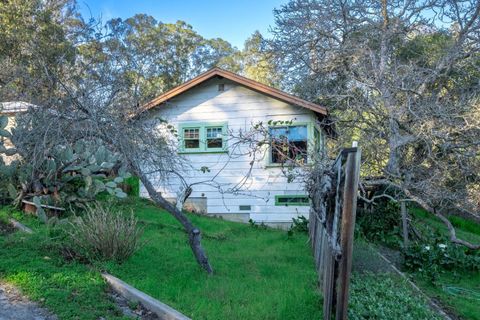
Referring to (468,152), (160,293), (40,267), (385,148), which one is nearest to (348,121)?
(385,148)

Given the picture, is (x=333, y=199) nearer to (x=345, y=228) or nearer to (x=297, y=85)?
(x=345, y=228)

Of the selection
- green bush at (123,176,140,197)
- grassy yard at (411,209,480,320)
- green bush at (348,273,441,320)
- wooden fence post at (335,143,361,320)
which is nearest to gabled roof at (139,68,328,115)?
green bush at (123,176,140,197)

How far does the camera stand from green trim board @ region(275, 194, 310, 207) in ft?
39.1

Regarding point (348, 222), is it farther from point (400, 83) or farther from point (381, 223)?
point (381, 223)

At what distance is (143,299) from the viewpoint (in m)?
4.53

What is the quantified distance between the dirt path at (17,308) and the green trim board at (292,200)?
8.33 m

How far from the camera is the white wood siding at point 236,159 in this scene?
1209cm

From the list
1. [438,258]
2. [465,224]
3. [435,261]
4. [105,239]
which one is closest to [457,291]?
[435,261]

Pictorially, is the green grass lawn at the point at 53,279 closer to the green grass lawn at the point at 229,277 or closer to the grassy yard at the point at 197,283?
the grassy yard at the point at 197,283

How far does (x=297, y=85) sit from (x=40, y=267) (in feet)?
37.5

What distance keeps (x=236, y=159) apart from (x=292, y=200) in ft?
6.93

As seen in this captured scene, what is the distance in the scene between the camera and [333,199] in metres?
5.00

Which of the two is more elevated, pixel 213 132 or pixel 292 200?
pixel 213 132

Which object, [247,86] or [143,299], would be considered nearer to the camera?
[143,299]
